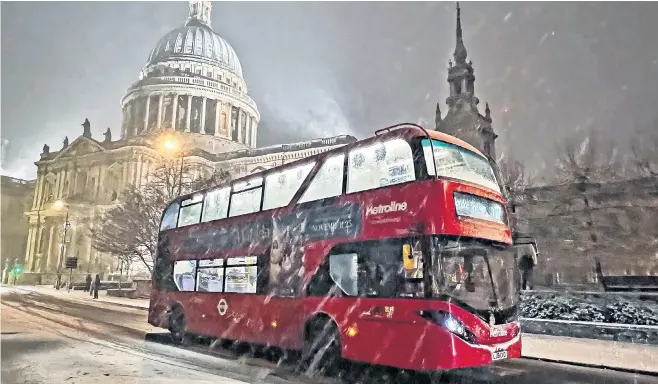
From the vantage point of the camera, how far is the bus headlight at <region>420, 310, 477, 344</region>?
520 centimetres

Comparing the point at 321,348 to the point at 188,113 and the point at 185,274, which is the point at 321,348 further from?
the point at 188,113

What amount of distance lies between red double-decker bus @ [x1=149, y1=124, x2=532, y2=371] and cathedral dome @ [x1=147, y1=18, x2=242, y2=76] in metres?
53.1

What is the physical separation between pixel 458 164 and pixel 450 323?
226 cm

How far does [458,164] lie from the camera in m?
6.24

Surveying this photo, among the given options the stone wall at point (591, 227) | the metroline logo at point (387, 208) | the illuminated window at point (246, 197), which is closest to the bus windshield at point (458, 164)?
the metroline logo at point (387, 208)

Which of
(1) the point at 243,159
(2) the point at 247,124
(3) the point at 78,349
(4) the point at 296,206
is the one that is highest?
(2) the point at 247,124

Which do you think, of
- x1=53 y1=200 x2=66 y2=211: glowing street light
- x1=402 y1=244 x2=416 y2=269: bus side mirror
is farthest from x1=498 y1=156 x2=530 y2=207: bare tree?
x1=53 y1=200 x2=66 y2=211: glowing street light

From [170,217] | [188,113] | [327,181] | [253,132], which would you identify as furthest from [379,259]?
[253,132]

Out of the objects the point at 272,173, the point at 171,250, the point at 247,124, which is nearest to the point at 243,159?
the point at 247,124

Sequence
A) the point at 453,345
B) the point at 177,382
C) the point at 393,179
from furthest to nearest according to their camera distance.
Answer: the point at 393,179
the point at 177,382
the point at 453,345

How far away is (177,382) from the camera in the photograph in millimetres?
5715

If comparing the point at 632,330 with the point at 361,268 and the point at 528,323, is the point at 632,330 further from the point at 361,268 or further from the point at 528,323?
the point at 361,268

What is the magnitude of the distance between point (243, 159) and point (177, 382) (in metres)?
27.8

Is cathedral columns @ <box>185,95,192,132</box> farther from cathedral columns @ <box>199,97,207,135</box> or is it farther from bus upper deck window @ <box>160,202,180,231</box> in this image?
bus upper deck window @ <box>160,202,180,231</box>
